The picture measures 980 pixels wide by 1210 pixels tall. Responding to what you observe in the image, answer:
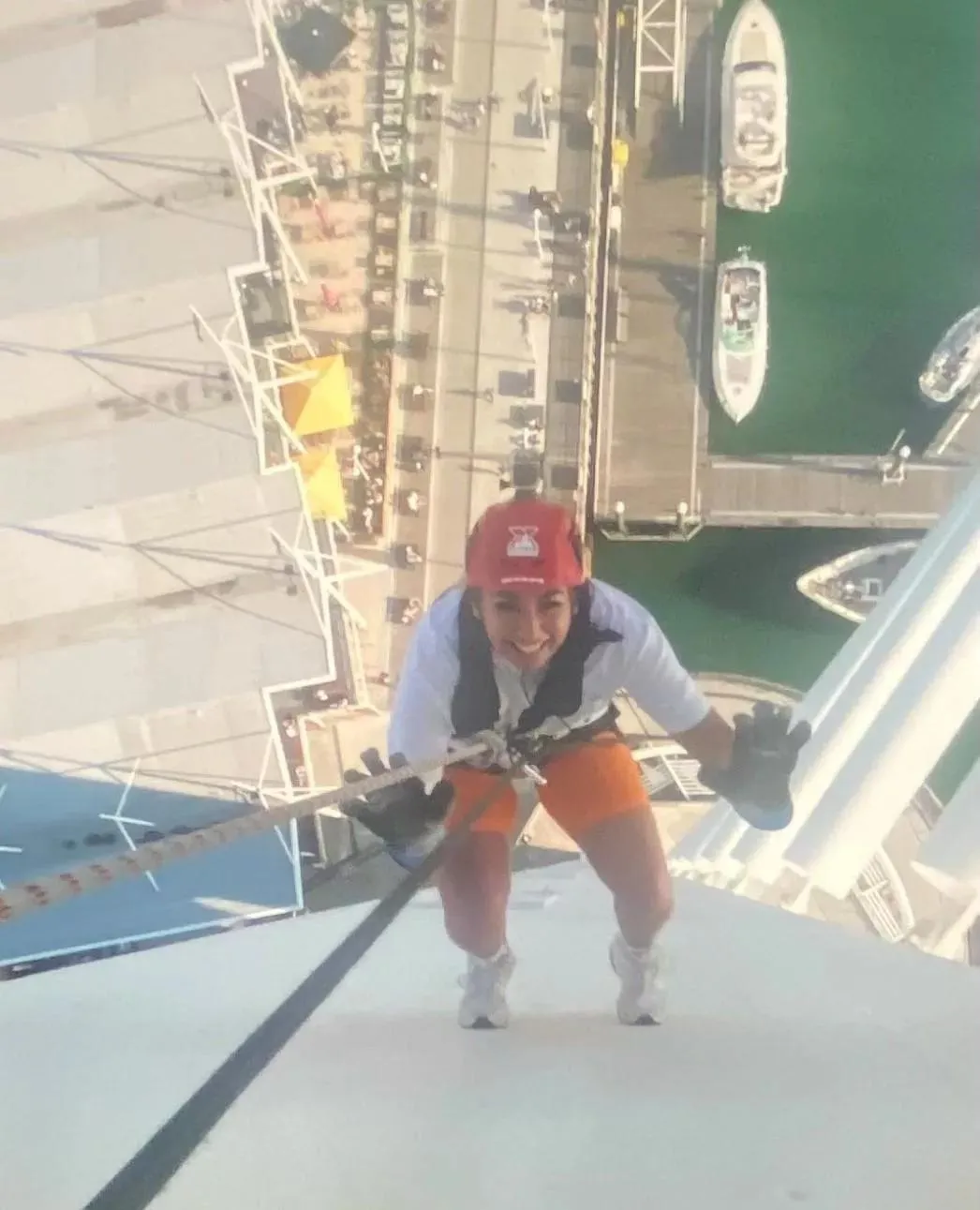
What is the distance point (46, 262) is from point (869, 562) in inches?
121

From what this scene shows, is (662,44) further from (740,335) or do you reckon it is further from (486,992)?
(486,992)

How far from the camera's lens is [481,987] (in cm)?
137

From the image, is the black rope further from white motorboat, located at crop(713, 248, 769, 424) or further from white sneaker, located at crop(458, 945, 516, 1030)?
white motorboat, located at crop(713, 248, 769, 424)

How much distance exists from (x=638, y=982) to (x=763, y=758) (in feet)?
1.21

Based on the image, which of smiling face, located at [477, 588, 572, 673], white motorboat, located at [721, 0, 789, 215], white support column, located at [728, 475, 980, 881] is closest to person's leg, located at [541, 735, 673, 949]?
smiling face, located at [477, 588, 572, 673]

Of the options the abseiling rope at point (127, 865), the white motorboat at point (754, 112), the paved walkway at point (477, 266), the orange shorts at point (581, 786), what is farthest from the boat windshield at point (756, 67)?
the abseiling rope at point (127, 865)

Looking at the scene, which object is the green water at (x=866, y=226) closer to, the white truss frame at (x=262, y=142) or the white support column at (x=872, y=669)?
the white support column at (x=872, y=669)

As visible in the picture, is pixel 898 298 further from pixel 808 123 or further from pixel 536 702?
pixel 536 702

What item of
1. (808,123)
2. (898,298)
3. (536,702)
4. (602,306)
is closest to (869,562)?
(898,298)

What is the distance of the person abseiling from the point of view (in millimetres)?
1220

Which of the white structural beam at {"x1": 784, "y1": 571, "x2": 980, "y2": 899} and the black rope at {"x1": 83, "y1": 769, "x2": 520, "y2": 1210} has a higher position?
the black rope at {"x1": 83, "y1": 769, "x2": 520, "y2": 1210}

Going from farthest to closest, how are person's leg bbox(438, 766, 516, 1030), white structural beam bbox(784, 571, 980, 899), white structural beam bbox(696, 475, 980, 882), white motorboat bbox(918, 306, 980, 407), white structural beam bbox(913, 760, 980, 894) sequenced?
white motorboat bbox(918, 306, 980, 407)
white structural beam bbox(696, 475, 980, 882)
white structural beam bbox(784, 571, 980, 899)
white structural beam bbox(913, 760, 980, 894)
person's leg bbox(438, 766, 516, 1030)

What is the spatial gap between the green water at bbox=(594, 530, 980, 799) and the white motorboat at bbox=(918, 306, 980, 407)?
1.73 ft

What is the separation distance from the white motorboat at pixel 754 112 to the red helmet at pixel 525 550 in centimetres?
281
